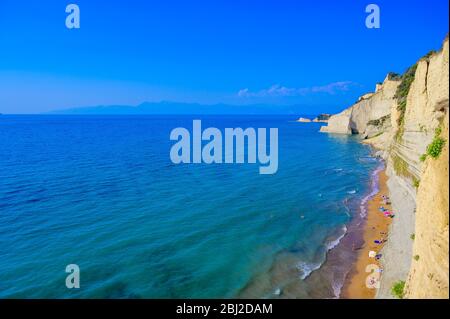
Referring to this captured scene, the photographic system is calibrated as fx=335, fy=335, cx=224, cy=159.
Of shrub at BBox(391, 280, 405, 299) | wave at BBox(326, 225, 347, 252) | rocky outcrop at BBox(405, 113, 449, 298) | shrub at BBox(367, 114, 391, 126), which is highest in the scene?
shrub at BBox(367, 114, 391, 126)

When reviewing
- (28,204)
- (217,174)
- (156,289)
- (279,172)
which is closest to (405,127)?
(279,172)

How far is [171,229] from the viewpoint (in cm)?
2831

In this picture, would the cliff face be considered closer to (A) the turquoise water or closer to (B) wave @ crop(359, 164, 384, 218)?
(B) wave @ crop(359, 164, 384, 218)

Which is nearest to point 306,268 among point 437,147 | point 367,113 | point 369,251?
point 369,251

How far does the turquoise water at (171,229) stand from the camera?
2080 cm

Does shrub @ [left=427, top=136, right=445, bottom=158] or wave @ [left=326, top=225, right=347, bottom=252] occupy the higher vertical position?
shrub @ [left=427, top=136, right=445, bottom=158]

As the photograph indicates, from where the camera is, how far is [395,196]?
114ft

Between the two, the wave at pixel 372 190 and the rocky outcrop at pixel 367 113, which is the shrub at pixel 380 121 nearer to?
the rocky outcrop at pixel 367 113

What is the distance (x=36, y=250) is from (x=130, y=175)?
78.9ft

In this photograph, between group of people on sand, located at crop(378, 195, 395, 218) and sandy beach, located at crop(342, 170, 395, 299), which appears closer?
sandy beach, located at crop(342, 170, 395, 299)

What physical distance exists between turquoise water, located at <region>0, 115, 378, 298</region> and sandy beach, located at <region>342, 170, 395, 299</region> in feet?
5.47

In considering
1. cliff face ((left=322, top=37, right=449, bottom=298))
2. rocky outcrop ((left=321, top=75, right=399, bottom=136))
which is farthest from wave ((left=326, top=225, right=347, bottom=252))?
rocky outcrop ((left=321, top=75, right=399, bottom=136))

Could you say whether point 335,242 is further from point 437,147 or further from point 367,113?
point 367,113

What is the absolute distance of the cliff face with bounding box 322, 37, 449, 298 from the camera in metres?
11.0
